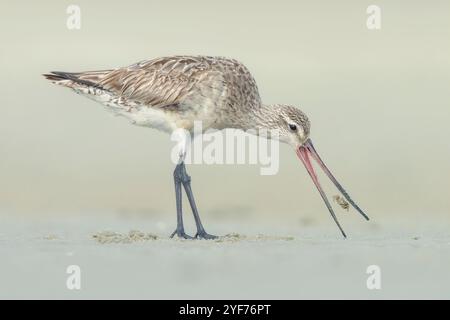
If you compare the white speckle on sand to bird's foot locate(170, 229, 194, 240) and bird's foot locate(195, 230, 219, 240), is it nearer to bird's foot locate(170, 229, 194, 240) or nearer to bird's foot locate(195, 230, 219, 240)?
bird's foot locate(170, 229, 194, 240)

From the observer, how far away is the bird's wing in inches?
618

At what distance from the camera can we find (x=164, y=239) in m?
14.8

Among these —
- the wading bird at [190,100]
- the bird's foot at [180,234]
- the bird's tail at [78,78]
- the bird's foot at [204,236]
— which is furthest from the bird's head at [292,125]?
the bird's tail at [78,78]

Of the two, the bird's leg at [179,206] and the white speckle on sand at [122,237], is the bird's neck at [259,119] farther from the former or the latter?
the white speckle on sand at [122,237]

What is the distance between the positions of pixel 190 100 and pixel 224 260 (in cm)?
297

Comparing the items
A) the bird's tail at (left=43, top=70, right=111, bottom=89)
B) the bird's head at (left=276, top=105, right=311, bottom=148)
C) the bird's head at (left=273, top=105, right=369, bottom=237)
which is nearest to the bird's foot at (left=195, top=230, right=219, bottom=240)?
the bird's head at (left=273, top=105, right=369, bottom=237)

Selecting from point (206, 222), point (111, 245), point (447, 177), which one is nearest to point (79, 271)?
point (111, 245)

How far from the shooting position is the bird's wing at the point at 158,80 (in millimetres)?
15695

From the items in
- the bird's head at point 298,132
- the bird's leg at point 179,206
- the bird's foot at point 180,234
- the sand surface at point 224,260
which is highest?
the bird's head at point 298,132

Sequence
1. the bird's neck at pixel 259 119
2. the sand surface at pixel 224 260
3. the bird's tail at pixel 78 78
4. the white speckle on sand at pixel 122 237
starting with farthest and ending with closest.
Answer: the bird's tail at pixel 78 78 < the bird's neck at pixel 259 119 < the white speckle on sand at pixel 122 237 < the sand surface at pixel 224 260

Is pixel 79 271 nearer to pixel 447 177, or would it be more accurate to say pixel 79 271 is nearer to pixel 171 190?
pixel 171 190

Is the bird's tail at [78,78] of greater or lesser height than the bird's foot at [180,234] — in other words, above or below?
above

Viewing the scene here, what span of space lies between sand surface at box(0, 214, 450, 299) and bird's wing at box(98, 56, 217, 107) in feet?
5.18

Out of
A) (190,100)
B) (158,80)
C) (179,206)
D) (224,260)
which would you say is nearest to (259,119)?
(190,100)
